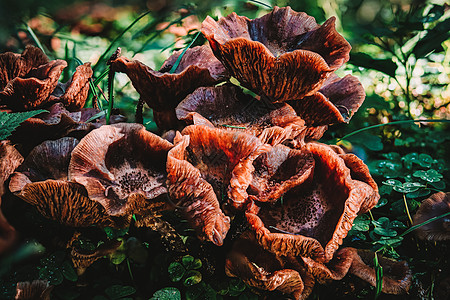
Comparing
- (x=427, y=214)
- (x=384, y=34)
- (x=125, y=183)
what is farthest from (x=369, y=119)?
(x=125, y=183)

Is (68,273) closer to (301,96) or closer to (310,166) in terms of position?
(310,166)

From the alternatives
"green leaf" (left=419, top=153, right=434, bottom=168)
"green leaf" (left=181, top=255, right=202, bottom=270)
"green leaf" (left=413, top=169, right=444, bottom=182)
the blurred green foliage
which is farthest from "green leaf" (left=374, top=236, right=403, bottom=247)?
"green leaf" (left=181, top=255, right=202, bottom=270)

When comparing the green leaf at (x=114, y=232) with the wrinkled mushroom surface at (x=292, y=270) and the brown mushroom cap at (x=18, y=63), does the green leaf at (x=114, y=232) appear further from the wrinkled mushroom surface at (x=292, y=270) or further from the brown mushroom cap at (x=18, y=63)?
the brown mushroom cap at (x=18, y=63)

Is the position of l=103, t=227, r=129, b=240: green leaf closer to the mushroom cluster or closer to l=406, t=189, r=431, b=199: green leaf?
the mushroom cluster

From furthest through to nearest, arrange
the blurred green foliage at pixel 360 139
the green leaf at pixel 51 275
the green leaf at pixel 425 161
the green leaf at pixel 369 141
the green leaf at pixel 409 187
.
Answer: the green leaf at pixel 369 141 < the green leaf at pixel 425 161 < the green leaf at pixel 409 187 < the blurred green foliage at pixel 360 139 < the green leaf at pixel 51 275

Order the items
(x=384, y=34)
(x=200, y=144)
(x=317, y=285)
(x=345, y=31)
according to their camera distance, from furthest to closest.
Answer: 1. (x=345, y=31)
2. (x=384, y=34)
3. (x=317, y=285)
4. (x=200, y=144)

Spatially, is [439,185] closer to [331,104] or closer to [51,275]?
[331,104]

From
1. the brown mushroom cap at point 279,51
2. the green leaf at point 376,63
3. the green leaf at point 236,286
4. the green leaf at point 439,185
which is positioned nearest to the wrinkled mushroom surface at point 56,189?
the green leaf at point 236,286

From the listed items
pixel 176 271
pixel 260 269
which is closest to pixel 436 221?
pixel 260 269
